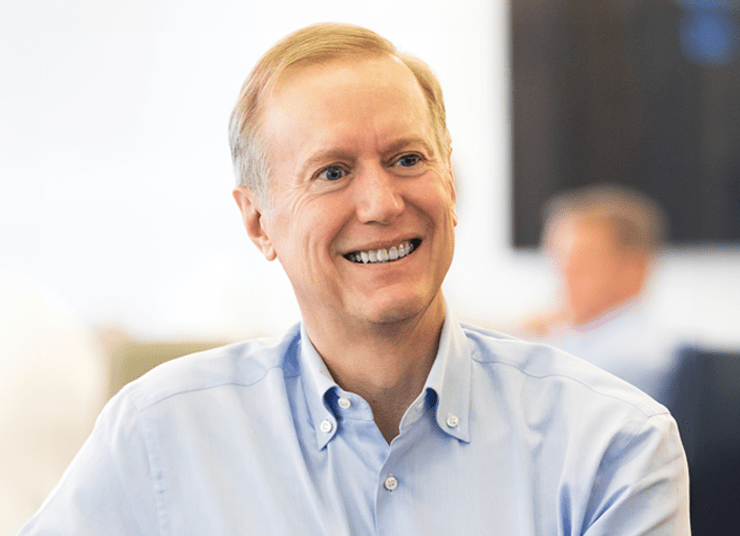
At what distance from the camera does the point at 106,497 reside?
1076 mm

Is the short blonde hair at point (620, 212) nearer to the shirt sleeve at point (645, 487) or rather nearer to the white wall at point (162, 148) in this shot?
the white wall at point (162, 148)

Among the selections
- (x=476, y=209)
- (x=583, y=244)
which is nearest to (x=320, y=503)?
(x=583, y=244)

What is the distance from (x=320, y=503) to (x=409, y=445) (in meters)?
0.14

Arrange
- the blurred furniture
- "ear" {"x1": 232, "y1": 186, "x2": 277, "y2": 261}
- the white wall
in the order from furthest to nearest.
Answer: the white wall < the blurred furniture < "ear" {"x1": 232, "y1": 186, "x2": 277, "y2": 261}

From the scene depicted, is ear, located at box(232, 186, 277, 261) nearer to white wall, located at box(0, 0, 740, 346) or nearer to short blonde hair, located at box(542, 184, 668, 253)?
short blonde hair, located at box(542, 184, 668, 253)

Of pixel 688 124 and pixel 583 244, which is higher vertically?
pixel 688 124

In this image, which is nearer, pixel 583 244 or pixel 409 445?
pixel 409 445

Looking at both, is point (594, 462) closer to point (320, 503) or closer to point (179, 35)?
point (320, 503)

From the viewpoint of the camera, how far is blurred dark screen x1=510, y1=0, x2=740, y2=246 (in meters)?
3.22

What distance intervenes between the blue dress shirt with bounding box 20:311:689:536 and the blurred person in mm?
801

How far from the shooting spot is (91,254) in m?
3.71

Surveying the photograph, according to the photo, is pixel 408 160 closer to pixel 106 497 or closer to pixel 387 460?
pixel 387 460

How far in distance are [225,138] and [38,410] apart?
194cm

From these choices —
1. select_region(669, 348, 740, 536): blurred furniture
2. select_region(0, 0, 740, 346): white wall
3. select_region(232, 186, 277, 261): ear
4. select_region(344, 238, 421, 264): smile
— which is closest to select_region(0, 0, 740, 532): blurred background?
select_region(0, 0, 740, 346): white wall
